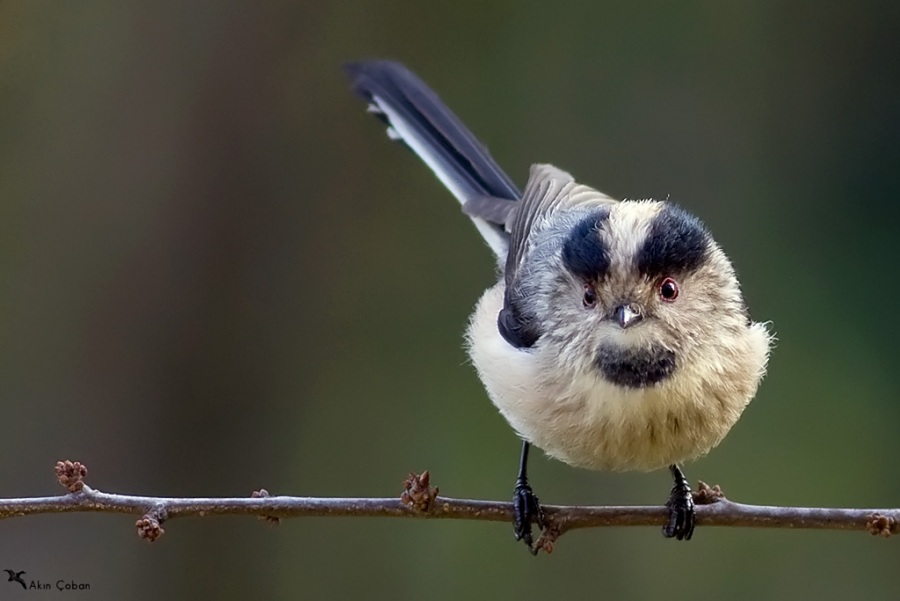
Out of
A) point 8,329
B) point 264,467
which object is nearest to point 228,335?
point 264,467

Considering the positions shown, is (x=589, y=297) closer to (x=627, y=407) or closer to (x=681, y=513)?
(x=627, y=407)

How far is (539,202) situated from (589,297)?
2.64ft

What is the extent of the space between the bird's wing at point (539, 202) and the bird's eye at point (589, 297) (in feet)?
1.69

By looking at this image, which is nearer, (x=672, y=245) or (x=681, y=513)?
(x=672, y=245)

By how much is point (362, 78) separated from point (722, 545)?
183 cm

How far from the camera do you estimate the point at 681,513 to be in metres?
2.21

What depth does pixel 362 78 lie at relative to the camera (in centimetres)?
279

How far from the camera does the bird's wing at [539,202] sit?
2.62 meters

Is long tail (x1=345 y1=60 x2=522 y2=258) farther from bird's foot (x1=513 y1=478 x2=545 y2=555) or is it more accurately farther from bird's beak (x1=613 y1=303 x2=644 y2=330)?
bird's beak (x1=613 y1=303 x2=644 y2=330)

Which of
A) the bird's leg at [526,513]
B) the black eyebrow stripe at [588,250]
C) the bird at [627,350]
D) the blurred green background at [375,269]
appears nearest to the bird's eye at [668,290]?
the bird at [627,350]

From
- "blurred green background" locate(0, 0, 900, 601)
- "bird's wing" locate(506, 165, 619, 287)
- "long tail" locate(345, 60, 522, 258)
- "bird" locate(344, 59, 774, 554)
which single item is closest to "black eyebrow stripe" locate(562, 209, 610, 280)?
"bird" locate(344, 59, 774, 554)

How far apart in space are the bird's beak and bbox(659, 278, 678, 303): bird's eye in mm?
67

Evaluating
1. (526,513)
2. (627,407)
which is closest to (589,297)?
(627,407)

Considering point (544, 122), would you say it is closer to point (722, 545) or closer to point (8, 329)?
point (722, 545)
